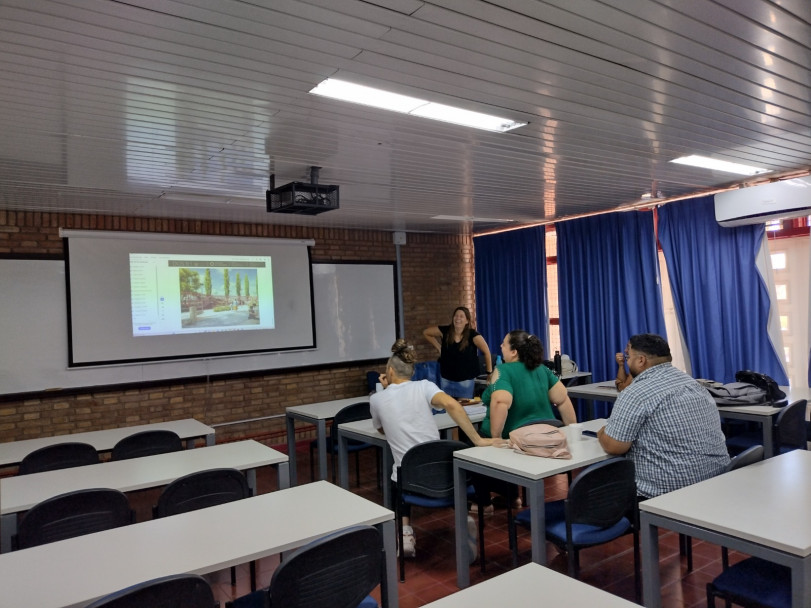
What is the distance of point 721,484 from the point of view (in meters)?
2.62

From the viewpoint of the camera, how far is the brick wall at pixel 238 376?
18.2 ft

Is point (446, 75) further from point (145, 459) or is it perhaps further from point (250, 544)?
point (145, 459)

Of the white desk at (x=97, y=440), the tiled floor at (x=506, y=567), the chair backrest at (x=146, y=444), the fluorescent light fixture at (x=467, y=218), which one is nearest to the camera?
the tiled floor at (x=506, y=567)

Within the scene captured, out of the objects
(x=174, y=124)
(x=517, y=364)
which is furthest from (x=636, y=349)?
(x=174, y=124)

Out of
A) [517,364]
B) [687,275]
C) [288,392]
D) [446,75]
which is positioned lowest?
[288,392]

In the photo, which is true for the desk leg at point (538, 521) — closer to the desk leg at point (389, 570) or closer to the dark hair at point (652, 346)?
the desk leg at point (389, 570)

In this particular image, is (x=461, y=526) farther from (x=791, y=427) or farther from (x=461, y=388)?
(x=461, y=388)

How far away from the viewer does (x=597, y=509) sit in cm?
283

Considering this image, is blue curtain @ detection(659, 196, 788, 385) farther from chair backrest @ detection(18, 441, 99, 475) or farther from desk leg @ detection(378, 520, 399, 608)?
chair backrest @ detection(18, 441, 99, 475)

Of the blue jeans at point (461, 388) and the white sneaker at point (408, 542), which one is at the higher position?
the blue jeans at point (461, 388)

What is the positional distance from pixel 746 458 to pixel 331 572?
2153 millimetres

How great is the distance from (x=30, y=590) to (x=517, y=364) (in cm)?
276

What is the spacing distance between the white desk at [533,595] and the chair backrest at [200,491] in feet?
5.48

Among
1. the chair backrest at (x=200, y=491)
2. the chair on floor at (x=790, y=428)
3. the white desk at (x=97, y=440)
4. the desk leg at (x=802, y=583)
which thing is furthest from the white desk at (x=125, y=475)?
the chair on floor at (x=790, y=428)
